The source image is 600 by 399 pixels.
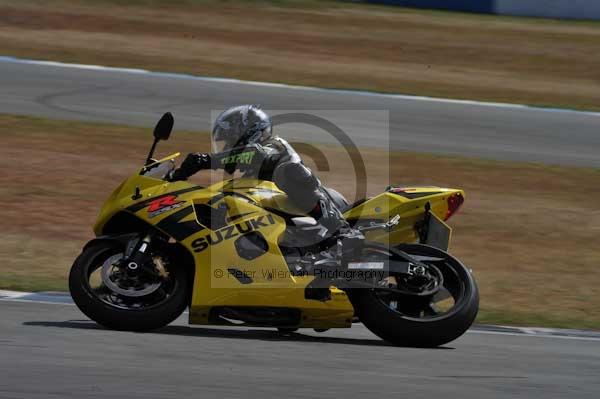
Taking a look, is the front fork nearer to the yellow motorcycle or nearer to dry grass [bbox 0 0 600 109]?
the yellow motorcycle

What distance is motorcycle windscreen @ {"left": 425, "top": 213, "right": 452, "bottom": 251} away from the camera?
7328mm

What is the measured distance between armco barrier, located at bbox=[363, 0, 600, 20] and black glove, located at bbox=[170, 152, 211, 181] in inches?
963

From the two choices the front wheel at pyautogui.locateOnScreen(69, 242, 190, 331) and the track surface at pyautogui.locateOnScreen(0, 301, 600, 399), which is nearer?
the track surface at pyautogui.locateOnScreen(0, 301, 600, 399)

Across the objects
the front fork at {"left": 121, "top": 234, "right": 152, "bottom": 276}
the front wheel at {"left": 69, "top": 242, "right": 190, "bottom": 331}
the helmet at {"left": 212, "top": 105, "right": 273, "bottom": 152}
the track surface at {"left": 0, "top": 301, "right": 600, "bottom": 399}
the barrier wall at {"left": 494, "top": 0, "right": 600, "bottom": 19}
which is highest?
the barrier wall at {"left": 494, "top": 0, "right": 600, "bottom": 19}

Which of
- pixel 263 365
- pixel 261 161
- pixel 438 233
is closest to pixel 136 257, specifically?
pixel 261 161

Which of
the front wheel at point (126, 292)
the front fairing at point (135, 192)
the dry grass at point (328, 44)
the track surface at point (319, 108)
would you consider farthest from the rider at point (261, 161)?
the dry grass at point (328, 44)

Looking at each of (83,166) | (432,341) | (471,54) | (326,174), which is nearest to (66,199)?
(83,166)

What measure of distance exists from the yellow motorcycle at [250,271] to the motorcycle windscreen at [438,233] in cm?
18

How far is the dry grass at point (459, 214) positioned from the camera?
9.70 m

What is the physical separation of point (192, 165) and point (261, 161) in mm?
462

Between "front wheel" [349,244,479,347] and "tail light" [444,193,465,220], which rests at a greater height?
"tail light" [444,193,465,220]

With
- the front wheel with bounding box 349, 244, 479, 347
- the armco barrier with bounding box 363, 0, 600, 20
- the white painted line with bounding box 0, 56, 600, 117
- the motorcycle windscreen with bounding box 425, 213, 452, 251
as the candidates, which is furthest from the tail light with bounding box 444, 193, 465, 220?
the armco barrier with bounding box 363, 0, 600, 20

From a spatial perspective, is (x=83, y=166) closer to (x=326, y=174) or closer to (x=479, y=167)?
(x=326, y=174)

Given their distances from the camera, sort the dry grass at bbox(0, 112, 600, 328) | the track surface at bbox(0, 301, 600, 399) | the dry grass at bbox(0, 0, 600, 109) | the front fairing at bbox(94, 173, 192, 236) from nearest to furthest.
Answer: the track surface at bbox(0, 301, 600, 399) → the front fairing at bbox(94, 173, 192, 236) → the dry grass at bbox(0, 112, 600, 328) → the dry grass at bbox(0, 0, 600, 109)
